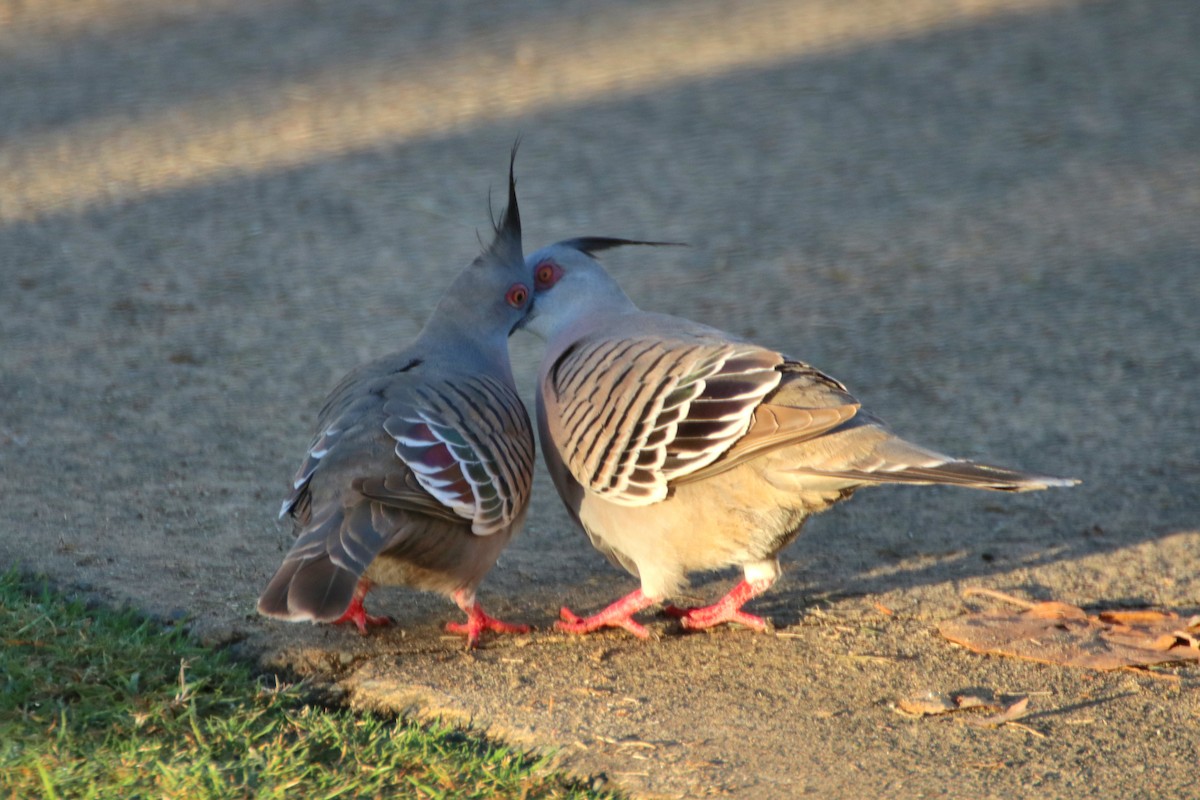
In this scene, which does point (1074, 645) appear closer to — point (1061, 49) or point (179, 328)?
point (179, 328)

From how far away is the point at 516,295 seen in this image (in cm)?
456

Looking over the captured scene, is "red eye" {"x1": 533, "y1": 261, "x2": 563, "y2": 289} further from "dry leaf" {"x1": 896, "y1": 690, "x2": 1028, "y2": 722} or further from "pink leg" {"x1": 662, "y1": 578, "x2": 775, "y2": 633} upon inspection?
"dry leaf" {"x1": 896, "y1": 690, "x2": 1028, "y2": 722}

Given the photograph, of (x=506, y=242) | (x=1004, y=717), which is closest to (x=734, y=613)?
(x=1004, y=717)

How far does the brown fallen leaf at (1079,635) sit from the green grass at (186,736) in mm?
1459

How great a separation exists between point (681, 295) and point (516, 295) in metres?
2.24

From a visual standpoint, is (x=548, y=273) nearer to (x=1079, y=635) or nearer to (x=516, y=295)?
(x=516, y=295)

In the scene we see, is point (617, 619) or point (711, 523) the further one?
point (617, 619)

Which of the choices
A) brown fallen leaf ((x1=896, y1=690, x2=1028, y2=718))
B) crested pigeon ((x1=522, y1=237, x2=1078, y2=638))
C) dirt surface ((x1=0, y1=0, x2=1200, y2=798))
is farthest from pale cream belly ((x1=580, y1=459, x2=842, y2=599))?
brown fallen leaf ((x1=896, y1=690, x2=1028, y2=718))

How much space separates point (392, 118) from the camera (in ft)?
27.8

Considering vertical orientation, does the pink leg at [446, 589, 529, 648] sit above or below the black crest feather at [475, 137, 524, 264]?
below

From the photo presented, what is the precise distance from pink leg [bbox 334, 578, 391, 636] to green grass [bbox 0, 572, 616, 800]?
1.24ft

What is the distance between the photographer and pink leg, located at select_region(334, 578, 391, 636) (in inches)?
149

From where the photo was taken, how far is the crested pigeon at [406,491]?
331 centimetres

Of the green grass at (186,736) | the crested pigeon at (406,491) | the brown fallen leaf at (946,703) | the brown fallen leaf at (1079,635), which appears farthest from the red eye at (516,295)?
the brown fallen leaf at (946,703)
